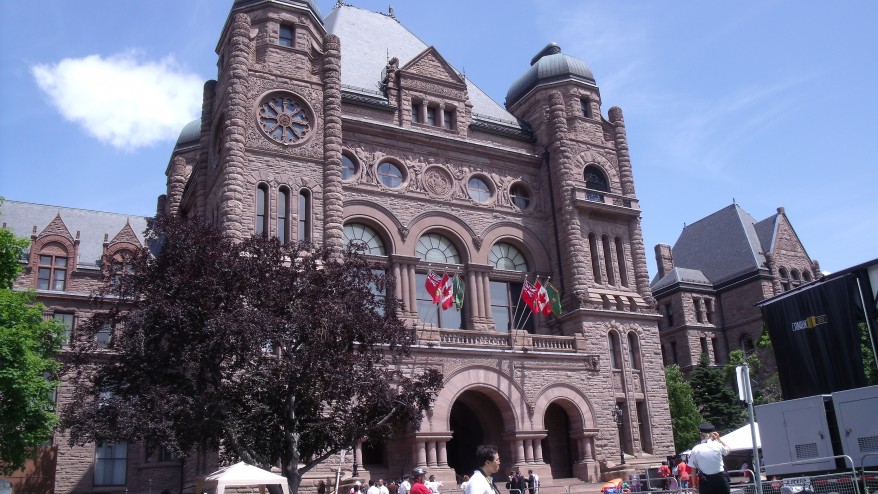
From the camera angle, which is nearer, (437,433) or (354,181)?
(437,433)

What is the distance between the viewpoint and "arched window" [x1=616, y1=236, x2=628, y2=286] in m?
36.7

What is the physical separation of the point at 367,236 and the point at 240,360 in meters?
13.6

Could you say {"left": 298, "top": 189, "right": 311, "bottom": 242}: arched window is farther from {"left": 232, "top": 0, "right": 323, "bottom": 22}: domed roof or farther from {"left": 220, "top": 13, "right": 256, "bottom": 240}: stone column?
{"left": 232, "top": 0, "right": 323, "bottom": 22}: domed roof

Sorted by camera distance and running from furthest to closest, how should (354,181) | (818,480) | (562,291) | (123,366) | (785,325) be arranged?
(562,291) → (354,181) → (123,366) → (785,325) → (818,480)

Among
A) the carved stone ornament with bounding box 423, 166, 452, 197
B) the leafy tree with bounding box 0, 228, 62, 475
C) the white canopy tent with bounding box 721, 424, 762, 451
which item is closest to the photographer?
the white canopy tent with bounding box 721, 424, 762, 451

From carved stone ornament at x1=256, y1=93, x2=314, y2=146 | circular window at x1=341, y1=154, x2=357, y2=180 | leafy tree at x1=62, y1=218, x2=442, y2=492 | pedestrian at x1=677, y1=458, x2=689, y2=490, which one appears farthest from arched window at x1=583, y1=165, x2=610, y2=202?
leafy tree at x1=62, y1=218, x2=442, y2=492

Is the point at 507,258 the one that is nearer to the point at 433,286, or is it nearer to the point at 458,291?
the point at 458,291

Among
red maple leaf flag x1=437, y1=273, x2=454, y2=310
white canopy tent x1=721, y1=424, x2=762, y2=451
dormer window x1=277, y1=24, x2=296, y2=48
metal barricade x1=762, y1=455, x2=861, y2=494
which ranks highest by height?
dormer window x1=277, y1=24, x2=296, y2=48

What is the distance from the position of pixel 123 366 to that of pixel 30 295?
29.0 feet

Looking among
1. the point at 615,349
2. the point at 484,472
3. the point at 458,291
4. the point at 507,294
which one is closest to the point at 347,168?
the point at 458,291

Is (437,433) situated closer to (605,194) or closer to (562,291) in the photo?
(562,291)

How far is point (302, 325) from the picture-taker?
2031 centimetres

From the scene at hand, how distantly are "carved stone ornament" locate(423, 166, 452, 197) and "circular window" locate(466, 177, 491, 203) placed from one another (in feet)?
3.37

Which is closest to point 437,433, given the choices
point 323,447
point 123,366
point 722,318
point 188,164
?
point 323,447
